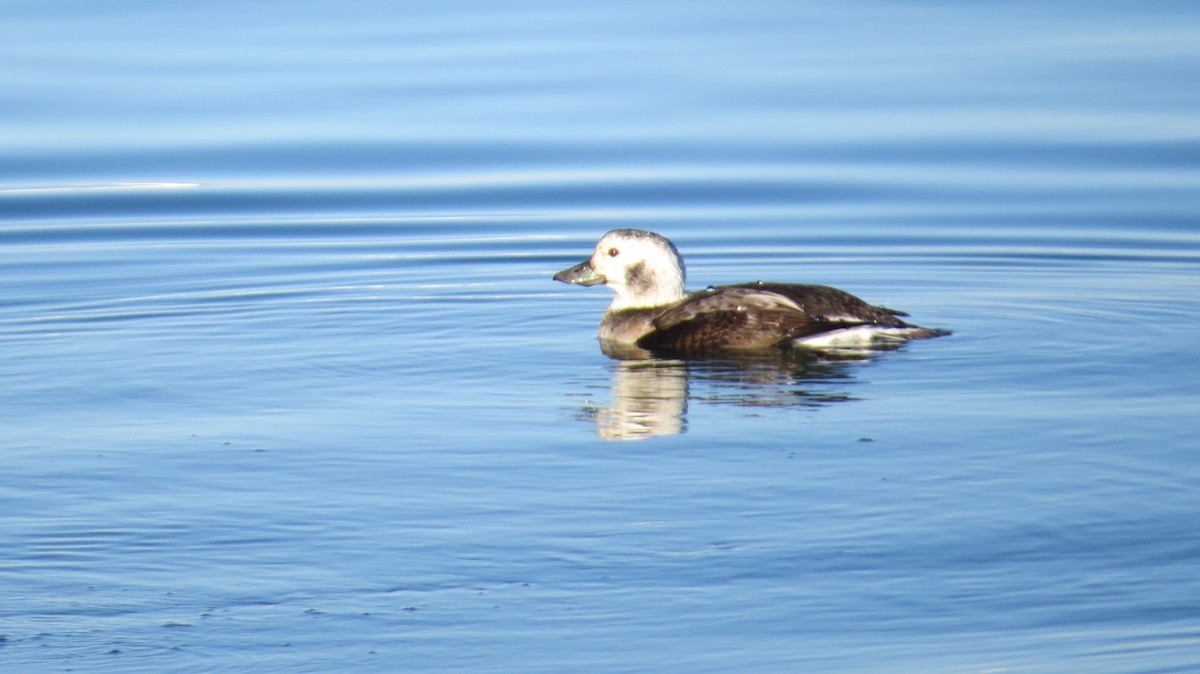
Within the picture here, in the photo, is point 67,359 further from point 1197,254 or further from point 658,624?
point 1197,254

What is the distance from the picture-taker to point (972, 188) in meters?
18.9

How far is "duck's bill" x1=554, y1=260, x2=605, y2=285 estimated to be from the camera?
14008mm

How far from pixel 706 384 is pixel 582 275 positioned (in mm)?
2524

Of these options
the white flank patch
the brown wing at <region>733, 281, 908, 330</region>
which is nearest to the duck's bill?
the brown wing at <region>733, 281, 908, 330</region>

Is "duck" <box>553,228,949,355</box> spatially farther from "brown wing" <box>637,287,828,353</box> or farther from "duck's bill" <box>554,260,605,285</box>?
"duck's bill" <box>554,260,605,285</box>

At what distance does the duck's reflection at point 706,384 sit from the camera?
35.4 ft

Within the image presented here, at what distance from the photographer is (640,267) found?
1381 cm

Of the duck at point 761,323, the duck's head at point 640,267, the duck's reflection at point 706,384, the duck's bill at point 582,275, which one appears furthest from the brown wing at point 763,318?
the duck's bill at point 582,275

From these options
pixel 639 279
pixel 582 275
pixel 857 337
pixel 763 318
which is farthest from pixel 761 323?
pixel 582 275

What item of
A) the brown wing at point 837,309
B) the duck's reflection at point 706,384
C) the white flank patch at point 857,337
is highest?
the brown wing at point 837,309

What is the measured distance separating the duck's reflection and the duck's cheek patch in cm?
81

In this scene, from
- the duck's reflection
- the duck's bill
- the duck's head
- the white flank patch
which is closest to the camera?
the duck's reflection

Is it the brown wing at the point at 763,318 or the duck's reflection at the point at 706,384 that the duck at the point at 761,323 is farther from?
the duck's reflection at the point at 706,384

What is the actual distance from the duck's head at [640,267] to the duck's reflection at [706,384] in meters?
0.80
